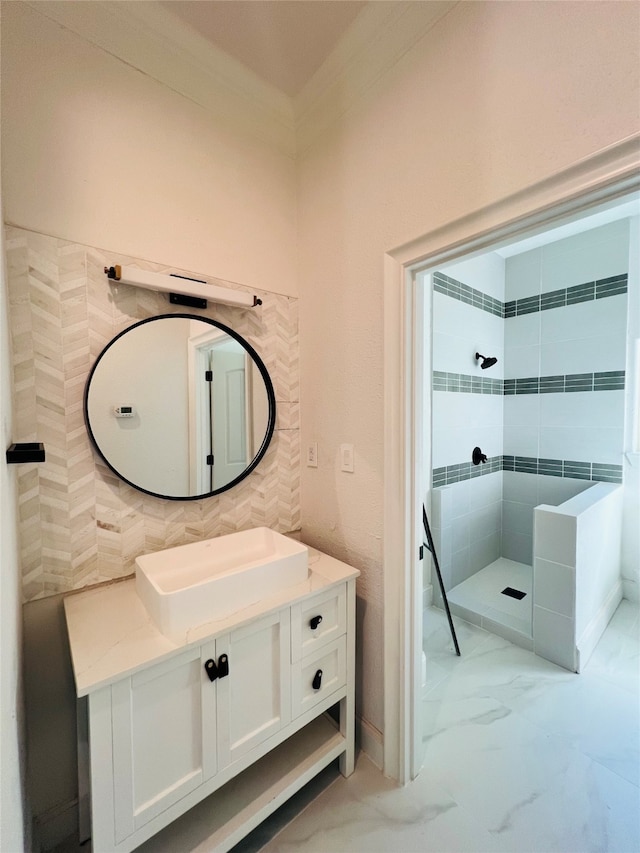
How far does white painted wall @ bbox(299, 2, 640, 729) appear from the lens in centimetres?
78

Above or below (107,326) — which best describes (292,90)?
above

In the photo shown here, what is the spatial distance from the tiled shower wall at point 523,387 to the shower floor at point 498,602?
96 millimetres

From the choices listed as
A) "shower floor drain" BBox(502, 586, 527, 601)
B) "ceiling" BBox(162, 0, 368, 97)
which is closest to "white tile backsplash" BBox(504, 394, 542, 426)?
"shower floor drain" BBox(502, 586, 527, 601)

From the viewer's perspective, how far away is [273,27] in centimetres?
120

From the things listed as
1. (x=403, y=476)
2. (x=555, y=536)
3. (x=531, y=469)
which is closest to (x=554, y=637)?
(x=555, y=536)

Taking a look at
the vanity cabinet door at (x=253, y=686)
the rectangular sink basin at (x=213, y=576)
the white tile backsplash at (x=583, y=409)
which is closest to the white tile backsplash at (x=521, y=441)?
the white tile backsplash at (x=583, y=409)

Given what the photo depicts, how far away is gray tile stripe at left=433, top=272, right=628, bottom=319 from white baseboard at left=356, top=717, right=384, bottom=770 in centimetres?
237

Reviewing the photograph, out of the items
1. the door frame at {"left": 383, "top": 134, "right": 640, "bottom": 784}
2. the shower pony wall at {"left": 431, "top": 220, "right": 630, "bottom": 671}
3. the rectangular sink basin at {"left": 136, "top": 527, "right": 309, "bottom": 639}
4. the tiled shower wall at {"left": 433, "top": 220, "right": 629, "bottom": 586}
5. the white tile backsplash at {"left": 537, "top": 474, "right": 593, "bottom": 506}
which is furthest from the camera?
the white tile backsplash at {"left": 537, "top": 474, "right": 593, "bottom": 506}

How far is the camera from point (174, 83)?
126 centimetres

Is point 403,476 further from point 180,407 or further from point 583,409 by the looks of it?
point 583,409

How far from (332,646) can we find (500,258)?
3.20 meters

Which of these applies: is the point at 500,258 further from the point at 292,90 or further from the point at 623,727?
the point at 623,727

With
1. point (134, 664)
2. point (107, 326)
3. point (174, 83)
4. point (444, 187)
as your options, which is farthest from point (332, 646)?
point (174, 83)

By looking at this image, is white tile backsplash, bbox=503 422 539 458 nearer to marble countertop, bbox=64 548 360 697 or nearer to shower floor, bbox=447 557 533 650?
shower floor, bbox=447 557 533 650
